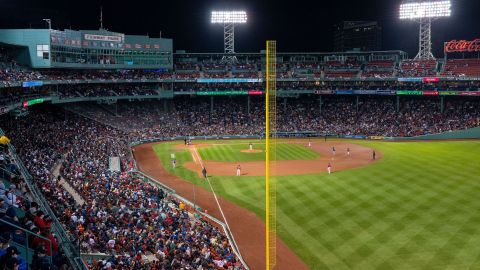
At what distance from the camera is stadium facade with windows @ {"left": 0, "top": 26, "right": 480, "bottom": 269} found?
38.9 meters

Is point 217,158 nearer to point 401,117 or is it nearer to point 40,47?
point 40,47

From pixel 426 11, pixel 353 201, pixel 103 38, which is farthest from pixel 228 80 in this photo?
pixel 353 201

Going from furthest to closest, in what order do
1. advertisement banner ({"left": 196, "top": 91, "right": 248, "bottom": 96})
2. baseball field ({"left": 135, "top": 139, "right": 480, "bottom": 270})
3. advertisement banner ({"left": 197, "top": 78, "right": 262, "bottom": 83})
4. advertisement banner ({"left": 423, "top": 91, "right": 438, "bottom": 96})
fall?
advertisement banner ({"left": 197, "top": 78, "right": 262, "bottom": 83})
advertisement banner ({"left": 196, "top": 91, "right": 248, "bottom": 96})
advertisement banner ({"left": 423, "top": 91, "right": 438, "bottom": 96})
baseball field ({"left": 135, "top": 139, "right": 480, "bottom": 270})

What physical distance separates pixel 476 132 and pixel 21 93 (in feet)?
176

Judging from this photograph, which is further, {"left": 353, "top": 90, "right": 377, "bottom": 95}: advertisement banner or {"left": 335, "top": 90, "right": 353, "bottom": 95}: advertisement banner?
{"left": 335, "top": 90, "right": 353, "bottom": 95}: advertisement banner

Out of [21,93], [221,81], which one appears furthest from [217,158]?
[221,81]

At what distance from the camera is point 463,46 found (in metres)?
64.1

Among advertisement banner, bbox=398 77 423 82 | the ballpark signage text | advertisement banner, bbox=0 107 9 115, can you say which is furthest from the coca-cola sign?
advertisement banner, bbox=0 107 9 115

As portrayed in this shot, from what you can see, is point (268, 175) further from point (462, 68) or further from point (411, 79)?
point (462, 68)

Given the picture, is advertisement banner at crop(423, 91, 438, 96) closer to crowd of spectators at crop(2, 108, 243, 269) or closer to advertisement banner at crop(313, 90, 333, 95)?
advertisement banner at crop(313, 90, 333, 95)

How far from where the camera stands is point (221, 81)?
72.2 m

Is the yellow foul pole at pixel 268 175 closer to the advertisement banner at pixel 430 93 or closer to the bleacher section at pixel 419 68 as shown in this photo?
the advertisement banner at pixel 430 93

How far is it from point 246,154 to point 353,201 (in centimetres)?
2149

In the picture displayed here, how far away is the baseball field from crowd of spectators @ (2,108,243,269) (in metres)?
2.86
